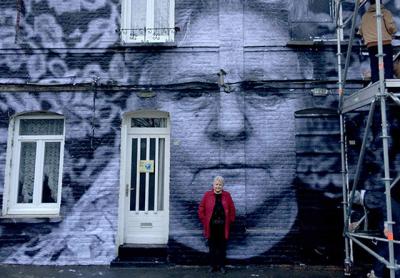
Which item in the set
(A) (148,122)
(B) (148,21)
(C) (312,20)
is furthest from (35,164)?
(C) (312,20)

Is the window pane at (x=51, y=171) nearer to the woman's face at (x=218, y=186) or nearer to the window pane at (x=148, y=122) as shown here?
the window pane at (x=148, y=122)

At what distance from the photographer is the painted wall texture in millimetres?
7730

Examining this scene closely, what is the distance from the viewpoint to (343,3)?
822 cm

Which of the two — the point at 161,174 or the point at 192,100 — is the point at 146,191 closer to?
the point at 161,174

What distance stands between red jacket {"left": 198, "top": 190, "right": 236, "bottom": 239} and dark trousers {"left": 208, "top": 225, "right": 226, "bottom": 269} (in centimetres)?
11

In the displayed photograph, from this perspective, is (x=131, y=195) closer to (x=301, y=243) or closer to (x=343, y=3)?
(x=301, y=243)

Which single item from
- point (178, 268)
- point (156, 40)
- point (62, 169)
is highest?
point (156, 40)

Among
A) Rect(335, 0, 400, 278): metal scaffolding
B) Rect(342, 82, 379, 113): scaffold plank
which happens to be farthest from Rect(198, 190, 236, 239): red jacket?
Rect(342, 82, 379, 113): scaffold plank

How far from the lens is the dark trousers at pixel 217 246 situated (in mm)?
7285

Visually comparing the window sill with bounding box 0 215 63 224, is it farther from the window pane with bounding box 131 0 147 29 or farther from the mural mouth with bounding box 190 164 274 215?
the window pane with bounding box 131 0 147 29

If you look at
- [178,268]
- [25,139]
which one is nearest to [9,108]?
[25,139]

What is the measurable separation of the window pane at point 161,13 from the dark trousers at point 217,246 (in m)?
4.37

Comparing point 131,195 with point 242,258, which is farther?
point 131,195

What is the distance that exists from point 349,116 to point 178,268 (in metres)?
4.52
